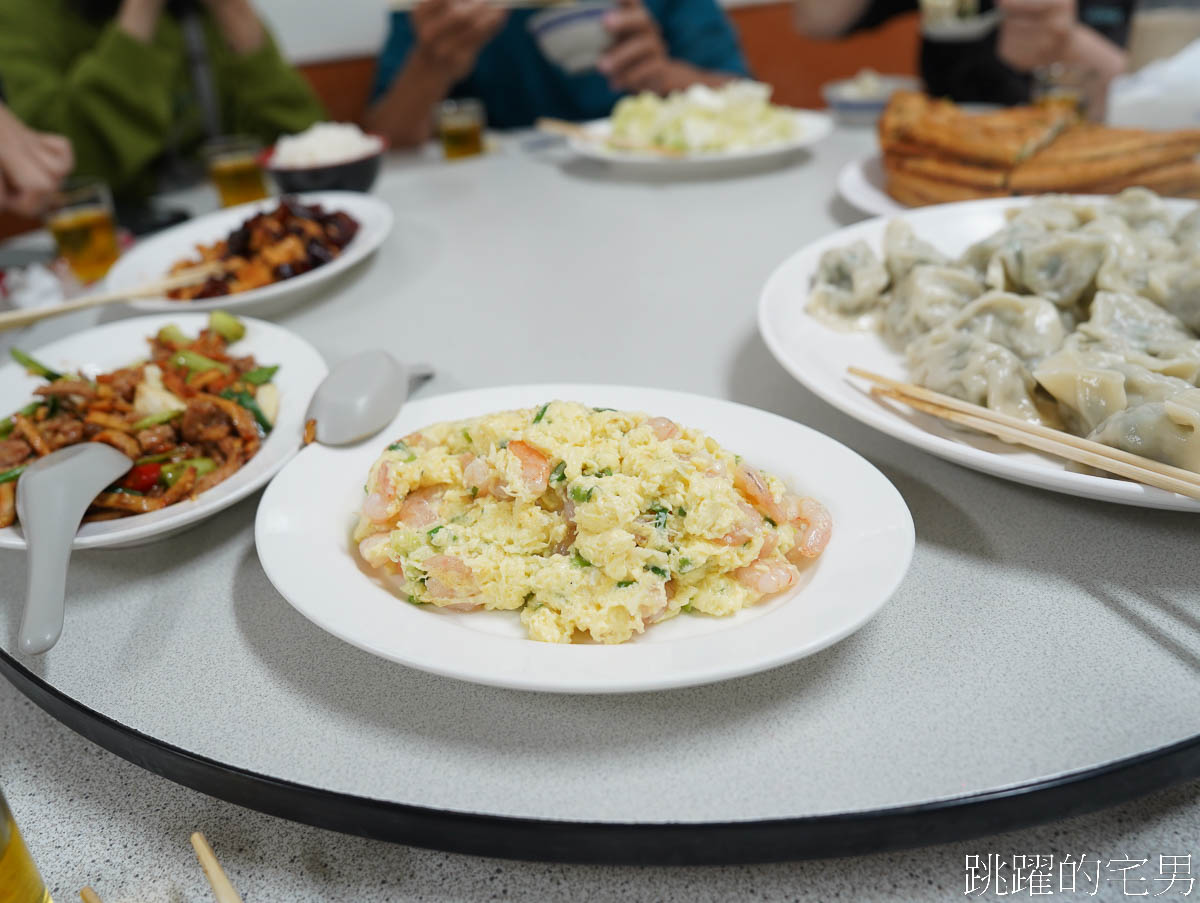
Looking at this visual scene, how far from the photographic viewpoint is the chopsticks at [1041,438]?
0.85 metres

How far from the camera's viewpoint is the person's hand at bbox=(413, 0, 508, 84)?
3.02 metres

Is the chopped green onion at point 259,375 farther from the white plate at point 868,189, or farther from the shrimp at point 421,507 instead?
the white plate at point 868,189

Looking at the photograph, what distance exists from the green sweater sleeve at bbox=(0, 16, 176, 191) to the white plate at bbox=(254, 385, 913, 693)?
8.31 ft

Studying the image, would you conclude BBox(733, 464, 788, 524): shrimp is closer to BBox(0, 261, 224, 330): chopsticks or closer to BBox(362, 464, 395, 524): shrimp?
BBox(362, 464, 395, 524): shrimp

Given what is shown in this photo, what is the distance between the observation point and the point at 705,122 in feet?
8.57

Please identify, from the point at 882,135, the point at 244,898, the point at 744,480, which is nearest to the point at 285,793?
the point at 244,898

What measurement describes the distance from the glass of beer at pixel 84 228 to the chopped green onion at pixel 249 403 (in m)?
1.30

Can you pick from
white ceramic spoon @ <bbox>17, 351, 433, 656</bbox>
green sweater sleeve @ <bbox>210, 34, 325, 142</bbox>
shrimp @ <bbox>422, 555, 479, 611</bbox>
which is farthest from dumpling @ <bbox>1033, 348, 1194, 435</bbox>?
green sweater sleeve @ <bbox>210, 34, 325, 142</bbox>

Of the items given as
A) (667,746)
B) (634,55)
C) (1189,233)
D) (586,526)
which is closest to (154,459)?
(586,526)

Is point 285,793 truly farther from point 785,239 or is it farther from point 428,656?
point 785,239

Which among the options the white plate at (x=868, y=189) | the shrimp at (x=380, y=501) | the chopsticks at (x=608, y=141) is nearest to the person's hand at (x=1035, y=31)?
the white plate at (x=868, y=189)

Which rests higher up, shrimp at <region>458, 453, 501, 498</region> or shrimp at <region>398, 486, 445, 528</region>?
shrimp at <region>458, 453, 501, 498</region>

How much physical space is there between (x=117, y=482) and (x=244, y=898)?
1.90ft

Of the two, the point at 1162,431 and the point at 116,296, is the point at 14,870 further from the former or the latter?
the point at 116,296
